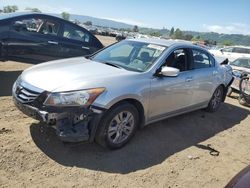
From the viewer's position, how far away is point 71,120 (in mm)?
4305

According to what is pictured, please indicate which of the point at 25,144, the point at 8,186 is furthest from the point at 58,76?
the point at 8,186

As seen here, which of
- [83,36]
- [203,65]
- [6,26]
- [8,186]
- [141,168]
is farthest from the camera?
[83,36]

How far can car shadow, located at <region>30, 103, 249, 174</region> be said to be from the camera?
4.45 m

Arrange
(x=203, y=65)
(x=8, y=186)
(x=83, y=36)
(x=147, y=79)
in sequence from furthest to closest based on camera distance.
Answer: (x=83, y=36)
(x=203, y=65)
(x=147, y=79)
(x=8, y=186)

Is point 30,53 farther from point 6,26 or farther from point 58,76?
point 58,76

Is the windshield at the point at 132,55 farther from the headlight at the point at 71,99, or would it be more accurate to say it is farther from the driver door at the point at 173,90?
the headlight at the point at 71,99

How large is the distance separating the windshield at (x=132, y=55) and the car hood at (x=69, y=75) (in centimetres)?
29

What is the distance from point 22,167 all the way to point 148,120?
2139 mm

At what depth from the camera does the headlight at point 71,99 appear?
13.9 ft

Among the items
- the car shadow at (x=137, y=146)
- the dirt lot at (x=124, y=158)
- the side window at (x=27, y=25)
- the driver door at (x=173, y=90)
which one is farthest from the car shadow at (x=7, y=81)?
the driver door at (x=173, y=90)

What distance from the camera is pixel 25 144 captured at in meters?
4.66

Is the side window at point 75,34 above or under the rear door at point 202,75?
above

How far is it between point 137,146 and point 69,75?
5.10 ft

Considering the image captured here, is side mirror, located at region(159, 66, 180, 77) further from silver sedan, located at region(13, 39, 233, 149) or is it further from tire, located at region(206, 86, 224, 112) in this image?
tire, located at region(206, 86, 224, 112)
